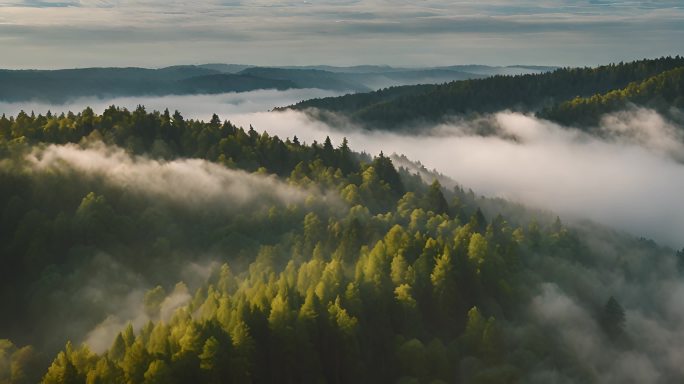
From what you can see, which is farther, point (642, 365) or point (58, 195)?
point (58, 195)

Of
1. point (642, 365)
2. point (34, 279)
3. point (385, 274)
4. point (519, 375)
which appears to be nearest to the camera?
point (519, 375)

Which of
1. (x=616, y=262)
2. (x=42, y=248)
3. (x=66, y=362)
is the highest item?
(x=66, y=362)

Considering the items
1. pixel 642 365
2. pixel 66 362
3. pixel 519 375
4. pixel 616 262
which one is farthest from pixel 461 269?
pixel 616 262

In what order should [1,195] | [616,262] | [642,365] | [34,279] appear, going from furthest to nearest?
[616,262]
[1,195]
[34,279]
[642,365]

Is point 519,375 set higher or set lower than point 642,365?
higher

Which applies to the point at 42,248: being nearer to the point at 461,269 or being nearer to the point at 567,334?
the point at 461,269

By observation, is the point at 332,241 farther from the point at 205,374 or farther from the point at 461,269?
the point at 205,374

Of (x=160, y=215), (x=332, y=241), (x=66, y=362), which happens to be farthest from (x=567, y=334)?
(x=160, y=215)
